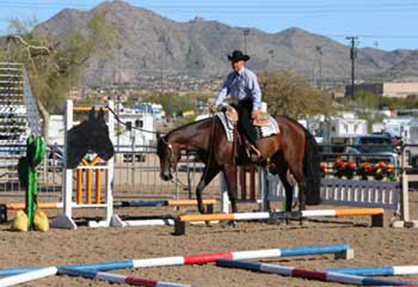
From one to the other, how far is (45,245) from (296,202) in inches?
239

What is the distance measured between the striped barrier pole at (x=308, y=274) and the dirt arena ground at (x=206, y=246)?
0.23 feet

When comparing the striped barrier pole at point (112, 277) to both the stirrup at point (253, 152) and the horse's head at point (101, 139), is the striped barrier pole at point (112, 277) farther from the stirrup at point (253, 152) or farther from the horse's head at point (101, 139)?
the stirrup at point (253, 152)

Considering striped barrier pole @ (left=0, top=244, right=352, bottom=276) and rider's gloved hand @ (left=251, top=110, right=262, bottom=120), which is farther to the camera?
rider's gloved hand @ (left=251, top=110, right=262, bottom=120)

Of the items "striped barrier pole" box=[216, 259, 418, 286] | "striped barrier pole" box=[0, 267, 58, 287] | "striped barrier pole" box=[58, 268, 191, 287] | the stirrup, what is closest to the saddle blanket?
the stirrup

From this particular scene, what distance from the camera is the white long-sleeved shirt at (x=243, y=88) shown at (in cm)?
1458

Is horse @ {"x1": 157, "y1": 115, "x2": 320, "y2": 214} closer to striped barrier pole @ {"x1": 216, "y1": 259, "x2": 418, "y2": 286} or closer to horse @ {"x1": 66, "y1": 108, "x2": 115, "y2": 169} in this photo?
horse @ {"x1": 66, "y1": 108, "x2": 115, "y2": 169}

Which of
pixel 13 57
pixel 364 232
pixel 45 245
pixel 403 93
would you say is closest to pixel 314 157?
pixel 364 232

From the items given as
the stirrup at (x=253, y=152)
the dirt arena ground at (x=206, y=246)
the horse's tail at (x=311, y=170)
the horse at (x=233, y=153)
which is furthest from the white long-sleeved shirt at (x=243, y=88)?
the dirt arena ground at (x=206, y=246)

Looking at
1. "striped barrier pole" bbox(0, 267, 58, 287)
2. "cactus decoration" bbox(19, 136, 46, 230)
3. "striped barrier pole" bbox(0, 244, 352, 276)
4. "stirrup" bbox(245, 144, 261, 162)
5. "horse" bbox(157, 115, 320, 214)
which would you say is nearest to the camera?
"striped barrier pole" bbox(0, 267, 58, 287)

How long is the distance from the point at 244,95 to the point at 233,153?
89 cm

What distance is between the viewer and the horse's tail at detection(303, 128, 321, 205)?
15828 mm

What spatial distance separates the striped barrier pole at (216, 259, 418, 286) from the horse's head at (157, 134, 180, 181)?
414 cm

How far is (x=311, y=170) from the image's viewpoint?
15.9 metres

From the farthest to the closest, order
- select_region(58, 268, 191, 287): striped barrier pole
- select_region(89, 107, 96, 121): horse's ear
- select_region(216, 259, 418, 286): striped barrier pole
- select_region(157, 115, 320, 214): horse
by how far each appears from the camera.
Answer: select_region(89, 107, 96, 121): horse's ear
select_region(157, 115, 320, 214): horse
select_region(216, 259, 418, 286): striped barrier pole
select_region(58, 268, 191, 287): striped barrier pole
